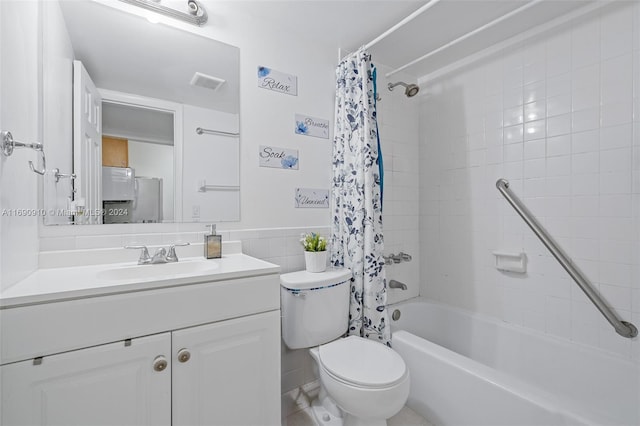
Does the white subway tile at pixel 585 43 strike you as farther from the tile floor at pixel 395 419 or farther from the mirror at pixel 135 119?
the tile floor at pixel 395 419

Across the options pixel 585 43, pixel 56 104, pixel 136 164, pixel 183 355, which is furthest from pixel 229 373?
pixel 585 43

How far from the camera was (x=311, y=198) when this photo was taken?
5.99 ft

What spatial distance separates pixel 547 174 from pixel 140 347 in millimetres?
2147

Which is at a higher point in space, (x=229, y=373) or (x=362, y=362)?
(x=229, y=373)

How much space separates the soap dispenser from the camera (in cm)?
137

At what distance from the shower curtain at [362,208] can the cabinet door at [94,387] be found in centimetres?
105

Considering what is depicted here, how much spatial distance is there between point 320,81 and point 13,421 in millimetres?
1959

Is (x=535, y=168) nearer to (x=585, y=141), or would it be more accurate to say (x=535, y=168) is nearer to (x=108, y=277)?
(x=585, y=141)

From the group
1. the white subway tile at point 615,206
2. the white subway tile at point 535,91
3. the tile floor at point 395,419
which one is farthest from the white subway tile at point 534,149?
the tile floor at point 395,419

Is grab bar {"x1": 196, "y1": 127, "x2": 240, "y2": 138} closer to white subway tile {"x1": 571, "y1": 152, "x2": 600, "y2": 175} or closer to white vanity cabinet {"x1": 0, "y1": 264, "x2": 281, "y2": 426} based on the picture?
white vanity cabinet {"x1": 0, "y1": 264, "x2": 281, "y2": 426}

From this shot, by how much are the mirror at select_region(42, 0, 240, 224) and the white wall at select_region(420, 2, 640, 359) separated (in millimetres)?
1598

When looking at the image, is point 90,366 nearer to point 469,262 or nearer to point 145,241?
point 145,241

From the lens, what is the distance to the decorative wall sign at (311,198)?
1.78 meters

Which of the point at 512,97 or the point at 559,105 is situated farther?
the point at 512,97
